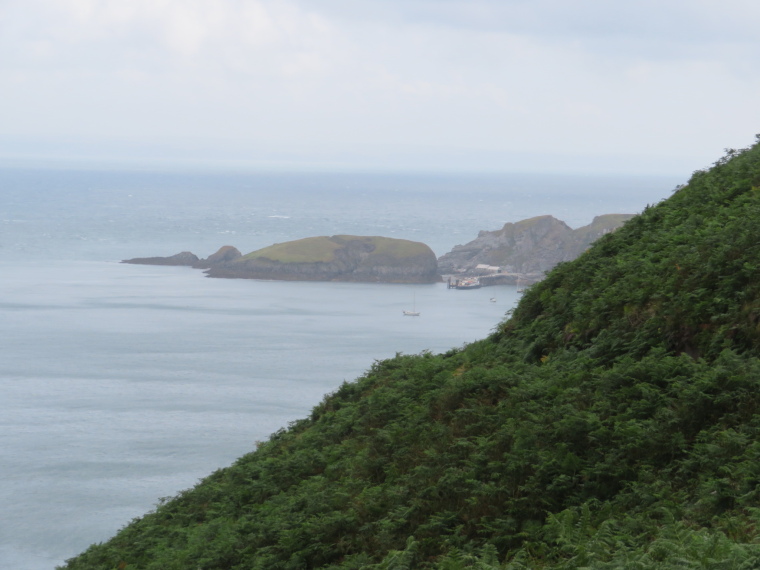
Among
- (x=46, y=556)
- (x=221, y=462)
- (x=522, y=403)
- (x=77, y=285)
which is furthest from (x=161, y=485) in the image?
(x=77, y=285)

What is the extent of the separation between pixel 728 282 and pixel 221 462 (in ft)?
151

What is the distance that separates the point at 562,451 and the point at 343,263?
13230cm

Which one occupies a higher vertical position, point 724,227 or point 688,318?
point 724,227

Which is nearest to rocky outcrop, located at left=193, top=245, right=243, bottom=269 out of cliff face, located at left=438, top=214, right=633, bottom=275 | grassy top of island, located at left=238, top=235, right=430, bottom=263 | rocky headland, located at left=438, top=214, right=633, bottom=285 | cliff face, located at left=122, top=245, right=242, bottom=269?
cliff face, located at left=122, top=245, right=242, bottom=269

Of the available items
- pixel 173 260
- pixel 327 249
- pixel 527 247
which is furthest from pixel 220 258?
pixel 527 247

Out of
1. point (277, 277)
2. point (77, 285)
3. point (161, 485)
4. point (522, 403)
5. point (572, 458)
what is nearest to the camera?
point (572, 458)

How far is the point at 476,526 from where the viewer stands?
31.0 feet

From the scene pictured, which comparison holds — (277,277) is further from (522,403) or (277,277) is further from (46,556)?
(522,403)

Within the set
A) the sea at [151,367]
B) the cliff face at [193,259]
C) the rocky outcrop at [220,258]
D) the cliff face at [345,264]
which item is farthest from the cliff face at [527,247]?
the cliff face at [193,259]

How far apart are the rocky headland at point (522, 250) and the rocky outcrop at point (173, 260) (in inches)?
1832

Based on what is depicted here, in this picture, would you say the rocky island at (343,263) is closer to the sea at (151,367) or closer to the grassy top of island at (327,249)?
the grassy top of island at (327,249)

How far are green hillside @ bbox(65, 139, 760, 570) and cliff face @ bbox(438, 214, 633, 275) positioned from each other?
130 metres

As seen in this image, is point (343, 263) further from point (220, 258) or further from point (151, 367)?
point (151, 367)

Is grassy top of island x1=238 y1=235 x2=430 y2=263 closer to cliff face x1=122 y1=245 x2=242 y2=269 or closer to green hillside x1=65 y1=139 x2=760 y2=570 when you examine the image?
cliff face x1=122 y1=245 x2=242 y2=269
